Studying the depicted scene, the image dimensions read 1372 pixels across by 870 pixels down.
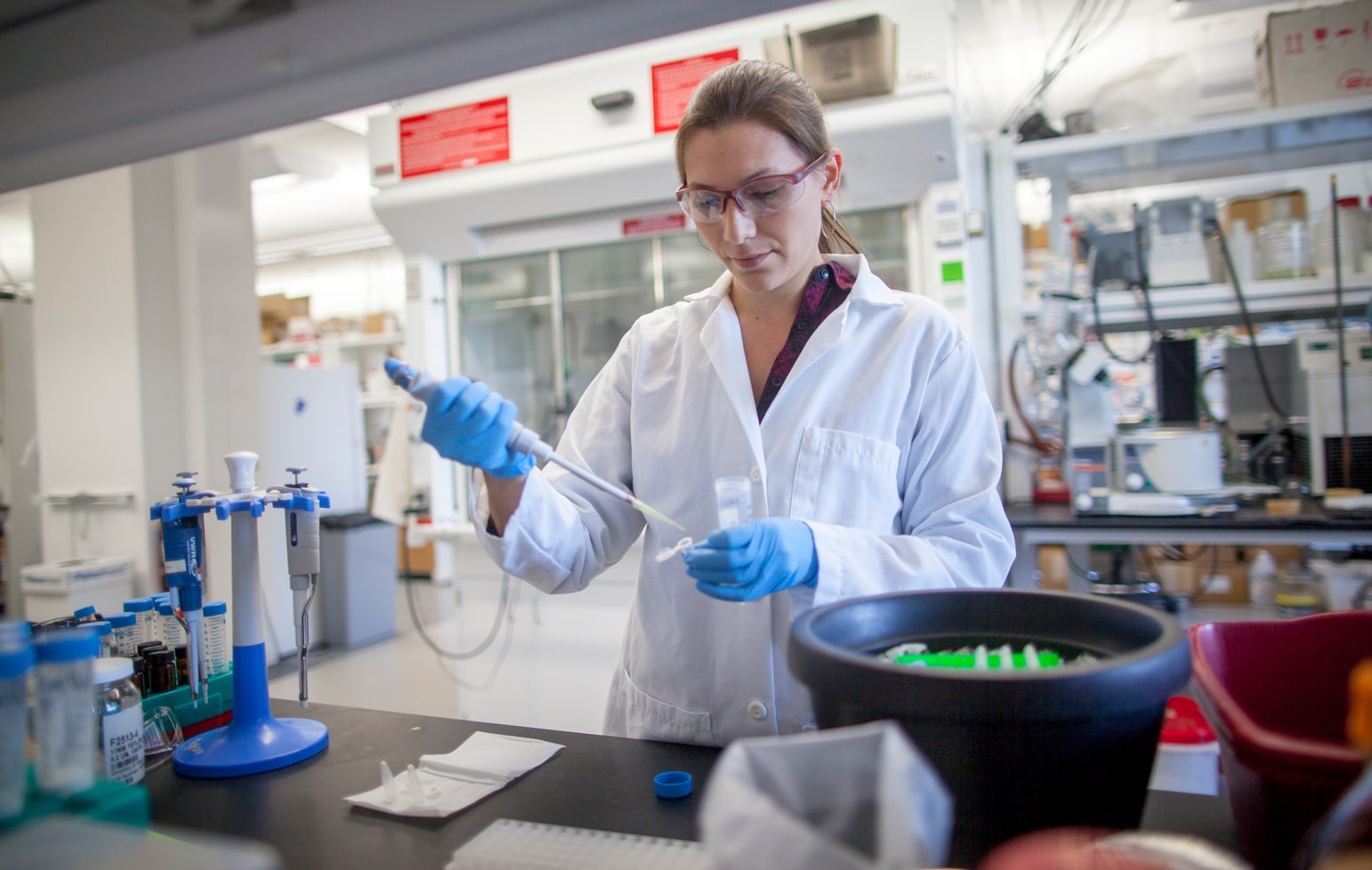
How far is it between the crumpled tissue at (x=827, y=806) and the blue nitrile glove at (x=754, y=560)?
16.6 inches

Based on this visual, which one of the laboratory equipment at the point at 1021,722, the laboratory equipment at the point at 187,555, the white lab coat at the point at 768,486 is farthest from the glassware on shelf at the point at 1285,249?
the laboratory equipment at the point at 187,555

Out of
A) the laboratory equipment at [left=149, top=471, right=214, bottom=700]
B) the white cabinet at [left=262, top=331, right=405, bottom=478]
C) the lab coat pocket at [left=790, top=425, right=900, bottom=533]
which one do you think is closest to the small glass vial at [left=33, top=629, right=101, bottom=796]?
the laboratory equipment at [left=149, top=471, right=214, bottom=700]

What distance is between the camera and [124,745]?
886 mm

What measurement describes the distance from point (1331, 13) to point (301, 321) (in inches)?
282

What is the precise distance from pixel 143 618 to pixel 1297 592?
3251mm

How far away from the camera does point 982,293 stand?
3.06 metres

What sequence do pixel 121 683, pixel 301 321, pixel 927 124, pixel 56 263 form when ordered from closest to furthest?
pixel 121 683 < pixel 927 124 < pixel 56 263 < pixel 301 321

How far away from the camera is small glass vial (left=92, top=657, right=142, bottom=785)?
0.87 meters

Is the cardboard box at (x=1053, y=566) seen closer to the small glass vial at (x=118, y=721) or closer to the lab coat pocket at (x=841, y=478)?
the lab coat pocket at (x=841, y=478)

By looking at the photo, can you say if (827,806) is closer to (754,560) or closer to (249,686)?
(754,560)

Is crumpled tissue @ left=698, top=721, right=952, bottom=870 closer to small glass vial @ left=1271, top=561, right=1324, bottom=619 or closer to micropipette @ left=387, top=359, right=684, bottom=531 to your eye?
micropipette @ left=387, top=359, right=684, bottom=531

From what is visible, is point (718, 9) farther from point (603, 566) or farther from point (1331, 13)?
point (1331, 13)

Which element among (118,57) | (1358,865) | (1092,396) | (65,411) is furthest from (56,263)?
(1358,865)

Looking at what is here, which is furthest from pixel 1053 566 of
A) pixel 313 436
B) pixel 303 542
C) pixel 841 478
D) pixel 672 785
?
pixel 313 436
